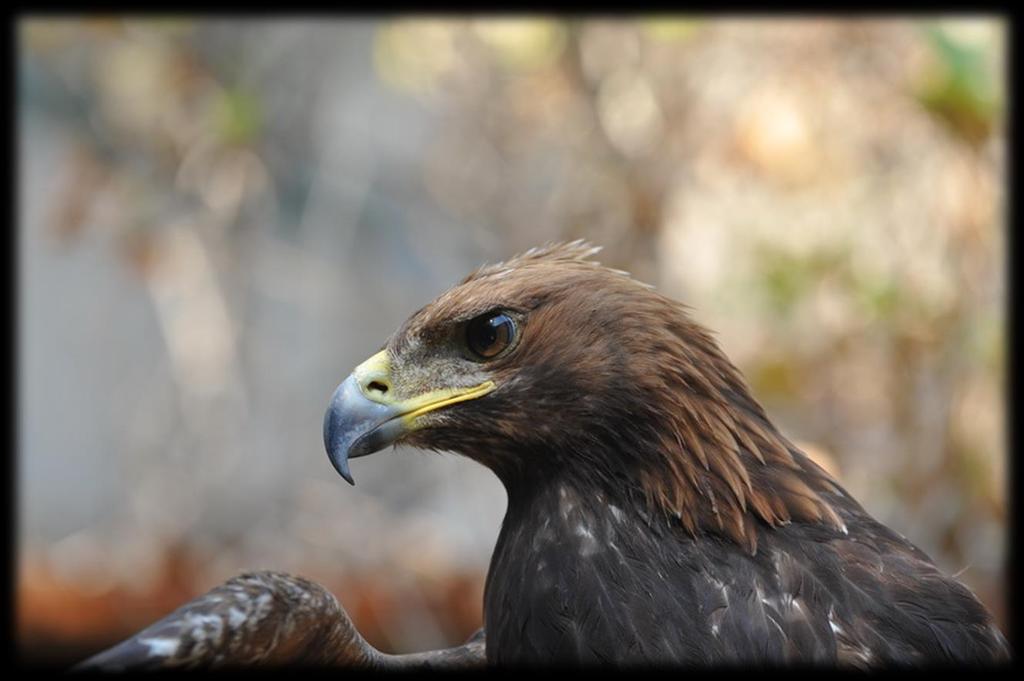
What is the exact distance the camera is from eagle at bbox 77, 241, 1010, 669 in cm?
219

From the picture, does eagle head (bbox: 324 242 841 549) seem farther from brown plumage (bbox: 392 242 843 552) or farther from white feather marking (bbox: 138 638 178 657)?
white feather marking (bbox: 138 638 178 657)

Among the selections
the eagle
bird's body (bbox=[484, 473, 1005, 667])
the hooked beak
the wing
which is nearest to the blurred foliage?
the eagle

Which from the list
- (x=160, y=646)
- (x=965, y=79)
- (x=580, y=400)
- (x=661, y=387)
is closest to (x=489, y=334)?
(x=580, y=400)

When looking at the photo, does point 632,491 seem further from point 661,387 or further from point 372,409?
point 372,409

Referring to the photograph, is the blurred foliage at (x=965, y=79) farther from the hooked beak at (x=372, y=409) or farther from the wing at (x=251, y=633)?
the wing at (x=251, y=633)

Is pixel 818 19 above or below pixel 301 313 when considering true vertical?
above

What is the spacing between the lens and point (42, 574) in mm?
7535

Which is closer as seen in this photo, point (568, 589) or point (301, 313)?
point (568, 589)

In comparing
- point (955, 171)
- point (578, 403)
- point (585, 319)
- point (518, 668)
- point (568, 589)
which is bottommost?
point (518, 668)

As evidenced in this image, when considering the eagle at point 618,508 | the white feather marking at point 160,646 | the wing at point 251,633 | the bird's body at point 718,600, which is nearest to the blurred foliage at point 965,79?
the eagle at point 618,508

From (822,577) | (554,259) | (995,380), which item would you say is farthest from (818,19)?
(822,577)

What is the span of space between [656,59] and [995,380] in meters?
2.40

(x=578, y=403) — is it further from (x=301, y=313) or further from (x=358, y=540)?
(x=301, y=313)

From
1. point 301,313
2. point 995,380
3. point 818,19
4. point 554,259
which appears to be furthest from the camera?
point 301,313
